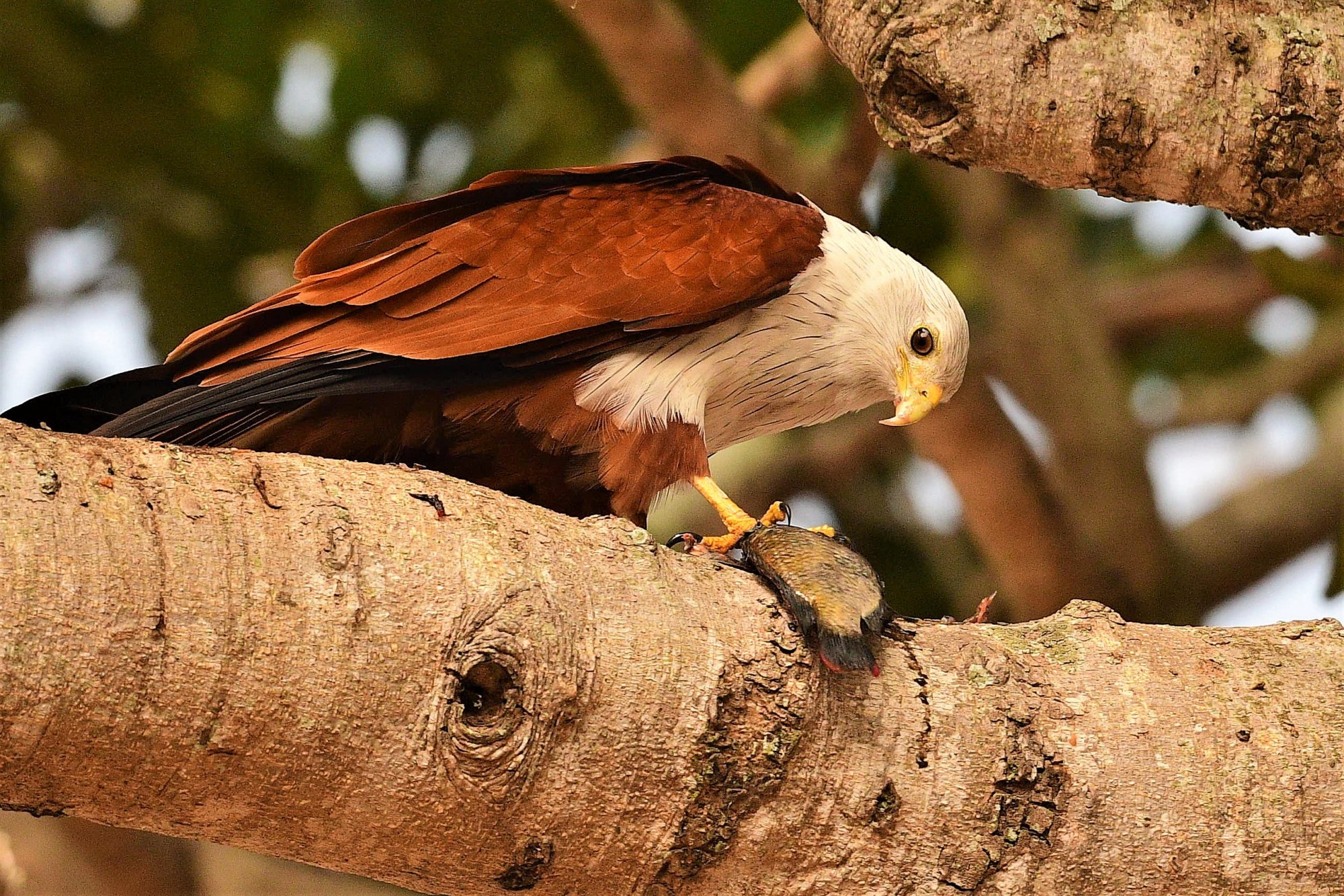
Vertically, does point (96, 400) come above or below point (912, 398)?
above

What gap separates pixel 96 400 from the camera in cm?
303

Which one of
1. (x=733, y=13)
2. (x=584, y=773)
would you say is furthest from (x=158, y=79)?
(x=584, y=773)

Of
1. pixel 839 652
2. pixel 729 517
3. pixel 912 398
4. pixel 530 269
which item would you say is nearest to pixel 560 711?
pixel 839 652

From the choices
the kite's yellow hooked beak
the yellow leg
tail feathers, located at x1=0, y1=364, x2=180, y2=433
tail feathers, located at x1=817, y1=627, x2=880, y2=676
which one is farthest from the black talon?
tail feathers, located at x1=0, y1=364, x2=180, y2=433

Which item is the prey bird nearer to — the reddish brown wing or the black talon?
the reddish brown wing

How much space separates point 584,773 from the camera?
229 cm

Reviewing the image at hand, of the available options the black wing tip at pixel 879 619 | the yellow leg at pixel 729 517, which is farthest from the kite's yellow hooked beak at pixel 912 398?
the black wing tip at pixel 879 619

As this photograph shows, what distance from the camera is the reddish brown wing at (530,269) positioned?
329 centimetres

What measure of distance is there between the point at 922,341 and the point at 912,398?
16cm

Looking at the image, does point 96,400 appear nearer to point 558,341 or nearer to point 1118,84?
point 558,341

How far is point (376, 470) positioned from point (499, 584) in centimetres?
32

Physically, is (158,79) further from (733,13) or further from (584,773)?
(584,773)

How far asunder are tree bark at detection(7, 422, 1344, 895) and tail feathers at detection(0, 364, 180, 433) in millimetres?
756

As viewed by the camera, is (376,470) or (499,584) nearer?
(499,584)
